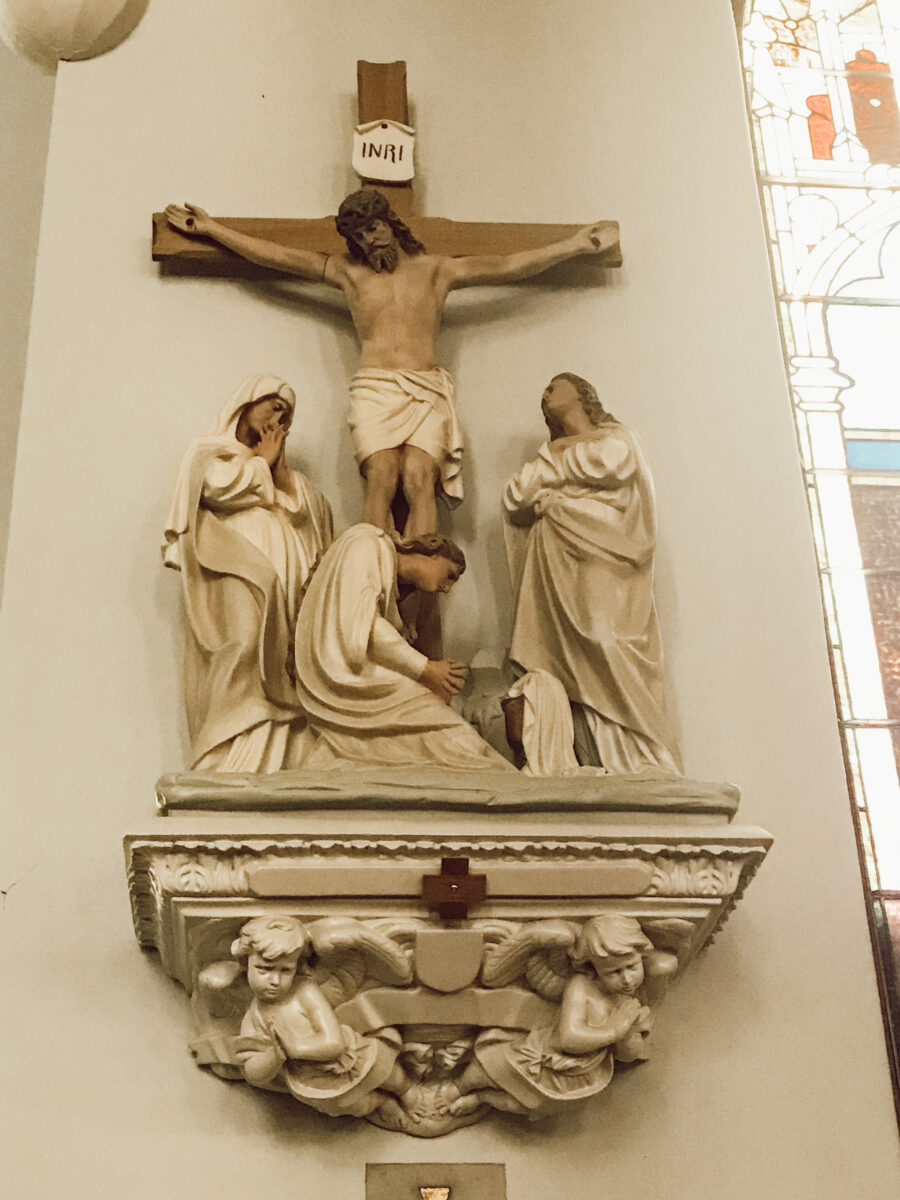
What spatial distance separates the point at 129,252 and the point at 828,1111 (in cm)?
305

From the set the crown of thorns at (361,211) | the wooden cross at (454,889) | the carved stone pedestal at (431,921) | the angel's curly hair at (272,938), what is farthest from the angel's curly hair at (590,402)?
the angel's curly hair at (272,938)

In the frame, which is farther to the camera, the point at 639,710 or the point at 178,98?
the point at 178,98

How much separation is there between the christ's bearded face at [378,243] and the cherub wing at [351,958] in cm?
200

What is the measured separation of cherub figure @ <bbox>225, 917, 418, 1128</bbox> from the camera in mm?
3285

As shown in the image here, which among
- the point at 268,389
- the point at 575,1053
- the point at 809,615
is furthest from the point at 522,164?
the point at 575,1053

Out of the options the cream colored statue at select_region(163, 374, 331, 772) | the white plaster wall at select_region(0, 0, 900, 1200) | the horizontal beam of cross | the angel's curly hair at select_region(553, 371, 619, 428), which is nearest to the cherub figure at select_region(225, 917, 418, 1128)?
the white plaster wall at select_region(0, 0, 900, 1200)

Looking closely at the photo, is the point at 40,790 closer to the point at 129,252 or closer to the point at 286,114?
the point at 129,252

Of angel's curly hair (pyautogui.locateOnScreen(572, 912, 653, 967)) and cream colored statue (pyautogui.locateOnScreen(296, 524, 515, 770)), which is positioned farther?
cream colored statue (pyautogui.locateOnScreen(296, 524, 515, 770))

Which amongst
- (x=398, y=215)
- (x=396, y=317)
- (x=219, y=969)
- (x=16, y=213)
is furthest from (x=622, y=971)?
(x=16, y=213)

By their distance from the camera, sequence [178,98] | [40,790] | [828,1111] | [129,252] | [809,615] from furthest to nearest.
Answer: [178,98]
[129,252]
[809,615]
[40,790]
[828,1111]

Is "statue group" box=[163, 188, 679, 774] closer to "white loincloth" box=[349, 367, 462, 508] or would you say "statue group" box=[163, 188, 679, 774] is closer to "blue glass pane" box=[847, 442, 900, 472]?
"white loincloth" box=[349, 367, 462, 508]

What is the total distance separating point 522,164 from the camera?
16.9ft

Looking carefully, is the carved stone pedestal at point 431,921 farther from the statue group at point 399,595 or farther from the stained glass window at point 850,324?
the stained glass window at point 850,324

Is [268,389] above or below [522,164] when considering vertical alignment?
below
